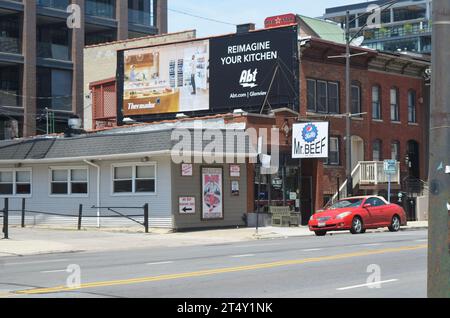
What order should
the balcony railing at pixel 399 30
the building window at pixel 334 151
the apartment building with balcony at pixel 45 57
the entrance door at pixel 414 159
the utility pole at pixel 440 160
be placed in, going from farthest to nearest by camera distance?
1. the balcony railing at pixel 399 30
2. the apartment building with balcony at pixel 45 57
3. the entrance door at pixel 414 159
4. the building window at pixel 334 151
5. the utility pole at pixel 440 160

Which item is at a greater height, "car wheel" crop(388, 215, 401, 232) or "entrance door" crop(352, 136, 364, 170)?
"entrance door" crop(352, 136, 364, 170)

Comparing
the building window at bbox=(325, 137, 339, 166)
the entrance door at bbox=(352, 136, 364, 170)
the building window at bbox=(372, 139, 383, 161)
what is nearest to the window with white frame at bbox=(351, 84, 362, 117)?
the entrance door at bbox=(352, 136, 364, 170)

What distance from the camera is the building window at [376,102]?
40.8 m

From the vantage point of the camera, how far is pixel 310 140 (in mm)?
33188

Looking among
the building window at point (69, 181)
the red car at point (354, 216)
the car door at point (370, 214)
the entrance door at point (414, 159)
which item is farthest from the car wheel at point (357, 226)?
the entrance door at point (414, 159)

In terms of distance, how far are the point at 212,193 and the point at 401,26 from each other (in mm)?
87171

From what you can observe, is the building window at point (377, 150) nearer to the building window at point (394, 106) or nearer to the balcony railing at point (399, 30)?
the building window at point (394, 106)

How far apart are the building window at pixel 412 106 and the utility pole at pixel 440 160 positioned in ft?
123

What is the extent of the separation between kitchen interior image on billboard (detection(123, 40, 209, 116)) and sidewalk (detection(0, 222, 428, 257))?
9.70 metres

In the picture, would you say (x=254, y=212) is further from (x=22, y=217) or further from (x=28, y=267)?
(x=28, y=267)

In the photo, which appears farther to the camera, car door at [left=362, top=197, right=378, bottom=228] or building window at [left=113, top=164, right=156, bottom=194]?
building window at [left=113, top=164, right=156, bottom=194]

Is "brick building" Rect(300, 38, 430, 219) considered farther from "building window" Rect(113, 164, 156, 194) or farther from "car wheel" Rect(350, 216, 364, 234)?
"car wheel" Rect(350, 216, 364, 234)

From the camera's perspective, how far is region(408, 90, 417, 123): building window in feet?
144

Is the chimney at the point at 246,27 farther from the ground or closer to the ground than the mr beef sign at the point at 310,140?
farther from the ground
